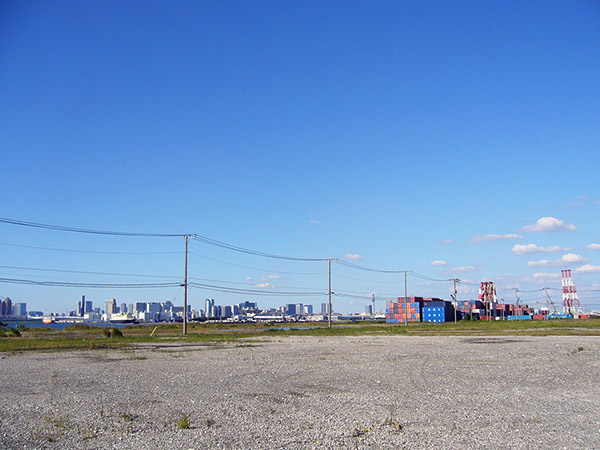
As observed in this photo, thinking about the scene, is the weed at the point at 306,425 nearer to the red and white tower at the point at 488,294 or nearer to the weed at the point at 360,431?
the weed at the point at 360,431

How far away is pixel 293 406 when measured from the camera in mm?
12523

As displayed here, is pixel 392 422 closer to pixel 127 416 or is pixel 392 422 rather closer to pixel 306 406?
pixel 306 406

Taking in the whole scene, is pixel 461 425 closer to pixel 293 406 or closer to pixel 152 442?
pixel 293 406

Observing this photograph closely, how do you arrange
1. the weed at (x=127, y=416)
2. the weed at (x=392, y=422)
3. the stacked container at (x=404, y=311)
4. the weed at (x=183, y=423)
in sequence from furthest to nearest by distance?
the stacked container at (x=404, y=311) < the weed at (x=127, y=416) < the weed at (x=183, y=423) < the weed at (x=392, y=422)

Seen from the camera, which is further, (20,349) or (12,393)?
(20,349)

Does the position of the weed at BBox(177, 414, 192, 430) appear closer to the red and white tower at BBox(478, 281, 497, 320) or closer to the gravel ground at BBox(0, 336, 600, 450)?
the gravel ground at BBox(0, 336, 600, 450)

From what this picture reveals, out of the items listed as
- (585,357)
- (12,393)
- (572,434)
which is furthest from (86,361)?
(585,357)

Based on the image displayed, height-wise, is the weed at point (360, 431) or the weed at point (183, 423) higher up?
the weed at point (183, 423)

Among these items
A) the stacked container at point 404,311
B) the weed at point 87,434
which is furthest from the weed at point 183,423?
the stacked container at point 404,311

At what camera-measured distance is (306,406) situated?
12508mm

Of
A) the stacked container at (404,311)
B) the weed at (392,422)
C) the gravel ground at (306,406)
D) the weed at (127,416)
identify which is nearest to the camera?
the gravel ground at (306,406)

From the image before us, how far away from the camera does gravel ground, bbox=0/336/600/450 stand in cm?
940

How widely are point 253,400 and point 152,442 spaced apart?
4.49 meters

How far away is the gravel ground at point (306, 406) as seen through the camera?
370 inches
